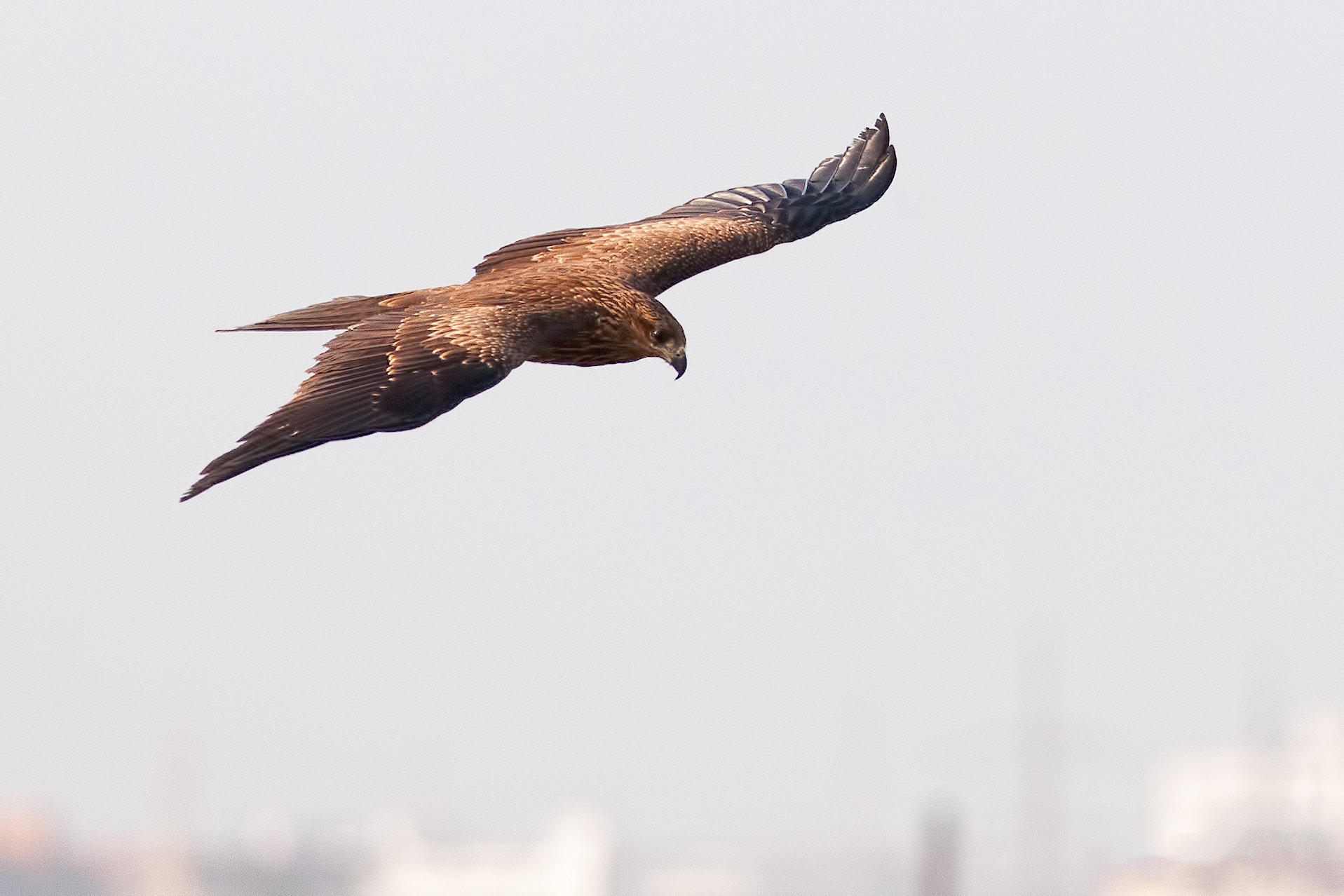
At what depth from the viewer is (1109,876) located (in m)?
64.1

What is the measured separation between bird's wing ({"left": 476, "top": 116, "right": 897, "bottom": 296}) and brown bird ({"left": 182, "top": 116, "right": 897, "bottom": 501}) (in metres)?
0.01

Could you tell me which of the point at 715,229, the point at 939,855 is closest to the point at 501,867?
the point at 939,855

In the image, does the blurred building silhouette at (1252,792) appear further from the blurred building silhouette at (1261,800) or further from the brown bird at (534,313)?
the brown bird at (534,313)

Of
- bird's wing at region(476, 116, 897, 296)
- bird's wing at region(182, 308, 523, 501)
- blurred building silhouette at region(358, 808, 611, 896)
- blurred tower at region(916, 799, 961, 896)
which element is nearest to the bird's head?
bird's wing at region(476, 116, 897, 296)

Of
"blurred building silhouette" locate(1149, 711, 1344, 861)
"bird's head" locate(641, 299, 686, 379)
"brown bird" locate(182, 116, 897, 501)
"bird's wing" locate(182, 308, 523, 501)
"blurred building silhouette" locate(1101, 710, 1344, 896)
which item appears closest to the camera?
"bird's wing" locate(182, 308, 523, 501)

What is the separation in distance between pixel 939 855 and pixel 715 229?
71.9ft

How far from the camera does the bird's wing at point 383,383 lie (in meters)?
8.81

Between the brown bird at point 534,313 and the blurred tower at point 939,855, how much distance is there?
20524 millimetres

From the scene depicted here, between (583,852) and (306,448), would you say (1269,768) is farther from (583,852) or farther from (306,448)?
(306,448)

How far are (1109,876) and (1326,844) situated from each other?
2697 cm

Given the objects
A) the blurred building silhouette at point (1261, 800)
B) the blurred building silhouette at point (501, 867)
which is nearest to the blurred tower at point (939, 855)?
the blurred building silhouette at point (1261, 800)

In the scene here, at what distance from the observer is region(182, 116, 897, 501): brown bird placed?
927 centimetres

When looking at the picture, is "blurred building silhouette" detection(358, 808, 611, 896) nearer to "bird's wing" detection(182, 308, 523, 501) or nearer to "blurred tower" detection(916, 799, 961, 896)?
"blurred tower" detection(916, 799, 961, 896)

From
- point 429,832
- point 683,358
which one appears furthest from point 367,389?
point 429,832
